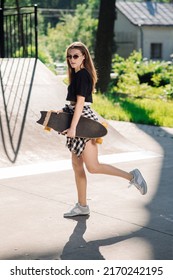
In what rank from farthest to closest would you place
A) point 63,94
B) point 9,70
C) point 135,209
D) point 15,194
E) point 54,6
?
point 54,6, point 9,70, point 63,94, point 15,194, point 135,209

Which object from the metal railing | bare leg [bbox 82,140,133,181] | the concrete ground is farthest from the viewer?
the metal railing

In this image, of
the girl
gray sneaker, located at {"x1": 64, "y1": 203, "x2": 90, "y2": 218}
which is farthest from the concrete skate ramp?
the girl

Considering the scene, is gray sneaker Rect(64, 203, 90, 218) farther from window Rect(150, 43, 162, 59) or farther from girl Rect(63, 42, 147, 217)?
window Rect(150, 43, 162, 59)

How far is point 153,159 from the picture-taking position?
9.16 meters

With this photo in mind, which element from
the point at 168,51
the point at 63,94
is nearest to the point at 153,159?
the point at 63,94

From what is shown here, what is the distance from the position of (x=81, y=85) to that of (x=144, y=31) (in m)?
49.8

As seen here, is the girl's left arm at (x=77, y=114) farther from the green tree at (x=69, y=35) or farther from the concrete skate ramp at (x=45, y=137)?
the green tree at (x=69, y=35)

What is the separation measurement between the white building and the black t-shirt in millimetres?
48424

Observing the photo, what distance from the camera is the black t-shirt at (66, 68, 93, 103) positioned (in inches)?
213

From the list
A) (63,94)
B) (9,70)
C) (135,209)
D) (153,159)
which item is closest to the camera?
(135,209)

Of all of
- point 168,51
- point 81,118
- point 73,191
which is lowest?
point 168,51

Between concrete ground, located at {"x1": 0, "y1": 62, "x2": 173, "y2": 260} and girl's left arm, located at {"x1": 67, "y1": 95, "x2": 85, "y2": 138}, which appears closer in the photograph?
concrete ground, located at {"x1": 0, "y1": 62, "x2": 173, "y2": 260}
